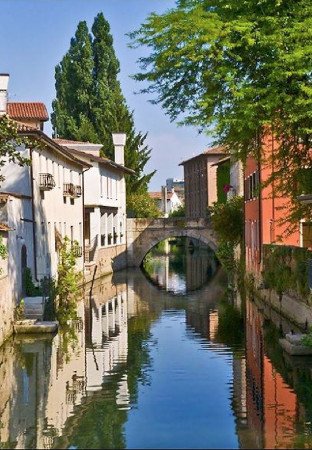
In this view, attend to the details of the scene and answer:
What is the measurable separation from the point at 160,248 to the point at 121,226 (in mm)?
44536

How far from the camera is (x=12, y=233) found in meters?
29.0

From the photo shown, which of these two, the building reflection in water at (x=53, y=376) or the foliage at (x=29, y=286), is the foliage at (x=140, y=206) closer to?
the building reflection in water at (x=53, y=376)

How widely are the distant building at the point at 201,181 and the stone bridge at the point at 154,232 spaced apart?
2231cm

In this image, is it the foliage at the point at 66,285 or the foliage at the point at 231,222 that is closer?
the foliage at the point at 66,285

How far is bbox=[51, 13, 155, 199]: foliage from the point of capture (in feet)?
244

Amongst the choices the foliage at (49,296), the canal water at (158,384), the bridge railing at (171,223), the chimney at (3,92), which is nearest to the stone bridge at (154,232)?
the bridge railing at (171,223)

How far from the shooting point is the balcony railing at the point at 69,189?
146ft

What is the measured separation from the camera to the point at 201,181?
337ft

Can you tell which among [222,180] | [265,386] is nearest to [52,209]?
[265,386]

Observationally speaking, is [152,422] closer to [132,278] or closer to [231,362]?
[231,362]

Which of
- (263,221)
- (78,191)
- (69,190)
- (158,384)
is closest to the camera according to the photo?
(158,384)

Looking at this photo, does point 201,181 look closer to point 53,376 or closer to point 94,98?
point 94,98

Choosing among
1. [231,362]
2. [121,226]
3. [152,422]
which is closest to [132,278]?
[121,226]

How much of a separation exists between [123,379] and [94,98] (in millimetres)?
56767
